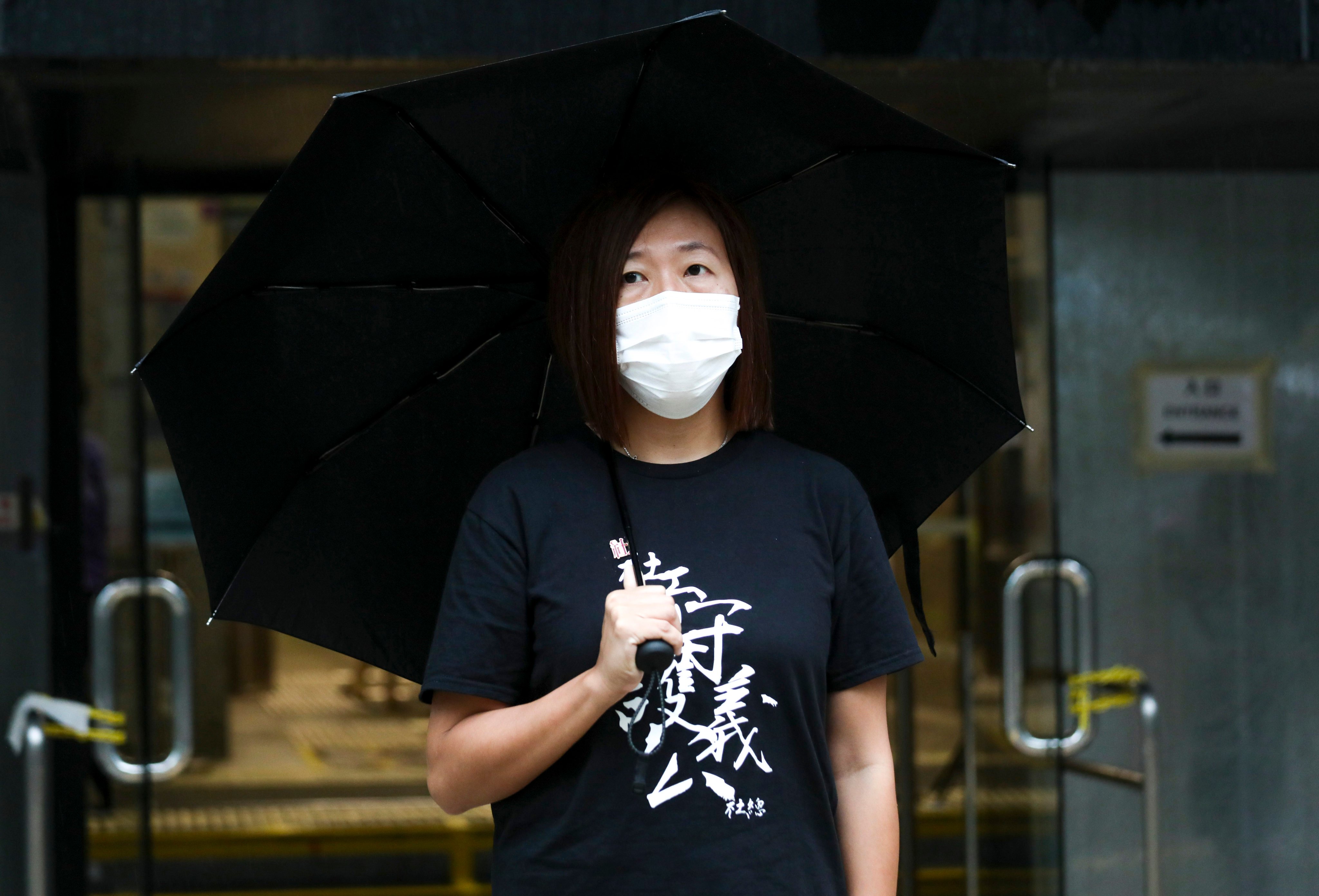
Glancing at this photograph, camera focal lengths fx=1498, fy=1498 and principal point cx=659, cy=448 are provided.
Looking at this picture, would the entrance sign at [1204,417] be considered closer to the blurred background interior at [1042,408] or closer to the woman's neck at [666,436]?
the blurred background interior at [1042,408]

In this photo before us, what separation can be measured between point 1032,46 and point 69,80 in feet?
7.09

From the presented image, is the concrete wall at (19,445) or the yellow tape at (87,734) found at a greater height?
the concrete wall at (19,445)

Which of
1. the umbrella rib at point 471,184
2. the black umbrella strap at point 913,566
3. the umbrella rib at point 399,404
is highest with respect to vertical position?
the umbrella rib at point 471,184

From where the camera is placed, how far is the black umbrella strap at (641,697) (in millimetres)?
1615

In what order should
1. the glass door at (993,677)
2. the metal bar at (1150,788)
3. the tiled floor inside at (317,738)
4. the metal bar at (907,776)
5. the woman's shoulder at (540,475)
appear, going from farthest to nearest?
the tiled floor inside at (317,738) < the metal bar at (907,776) < the glass door at (993,677) < the metal bar at (1150,788) < the woman's shoulder at (540,475)

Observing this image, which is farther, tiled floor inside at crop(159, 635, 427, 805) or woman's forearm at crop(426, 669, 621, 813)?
tiled floor inside at crop(159, 635, 427, 805)

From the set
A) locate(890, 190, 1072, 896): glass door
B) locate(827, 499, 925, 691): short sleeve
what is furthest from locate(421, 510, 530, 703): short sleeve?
locate(890, 190, 1072, 896): glass door

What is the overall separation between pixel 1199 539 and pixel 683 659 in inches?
128

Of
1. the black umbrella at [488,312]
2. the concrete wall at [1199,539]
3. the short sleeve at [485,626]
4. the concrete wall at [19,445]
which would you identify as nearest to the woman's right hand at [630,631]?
the short sleeve at [485,626]

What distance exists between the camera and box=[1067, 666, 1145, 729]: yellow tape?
423 cm

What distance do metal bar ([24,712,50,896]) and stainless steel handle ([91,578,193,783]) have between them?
18cm

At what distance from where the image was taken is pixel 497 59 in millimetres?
3322

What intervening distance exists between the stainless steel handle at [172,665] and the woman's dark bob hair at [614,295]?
2372 millimetres

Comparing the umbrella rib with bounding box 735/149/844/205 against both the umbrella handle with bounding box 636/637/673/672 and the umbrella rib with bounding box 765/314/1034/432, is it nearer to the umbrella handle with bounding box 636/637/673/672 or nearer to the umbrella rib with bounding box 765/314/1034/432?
the umbrella rib with bounding box 765/314/1034/432
